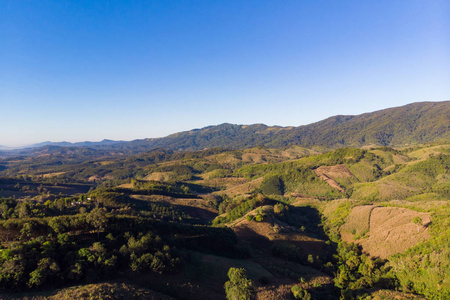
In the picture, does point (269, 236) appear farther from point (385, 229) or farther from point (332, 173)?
point (332, 173)

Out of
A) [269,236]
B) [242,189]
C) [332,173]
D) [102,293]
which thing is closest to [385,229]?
[269,236]

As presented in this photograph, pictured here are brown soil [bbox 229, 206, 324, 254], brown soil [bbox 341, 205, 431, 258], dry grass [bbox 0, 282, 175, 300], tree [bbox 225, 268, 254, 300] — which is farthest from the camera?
brown soil [bbox 229, 206, 324, 254]

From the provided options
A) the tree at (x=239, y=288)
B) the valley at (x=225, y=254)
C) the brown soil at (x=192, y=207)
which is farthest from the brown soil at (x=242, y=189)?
the tree at (x=239, y=288)

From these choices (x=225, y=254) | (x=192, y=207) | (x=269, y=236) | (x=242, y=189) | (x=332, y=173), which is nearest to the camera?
(x=225, y=254)

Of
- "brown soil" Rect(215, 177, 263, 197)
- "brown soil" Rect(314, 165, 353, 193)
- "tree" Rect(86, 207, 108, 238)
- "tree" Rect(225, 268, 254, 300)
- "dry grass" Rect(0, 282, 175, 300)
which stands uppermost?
"tree" Rect(86, 207, 108, 238)

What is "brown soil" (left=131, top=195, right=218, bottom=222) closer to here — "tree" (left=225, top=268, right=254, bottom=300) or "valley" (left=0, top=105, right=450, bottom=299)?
"valley" (left=0, top=105, right=450, bottom=299)

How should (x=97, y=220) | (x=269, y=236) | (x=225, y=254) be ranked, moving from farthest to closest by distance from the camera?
(x=269, y=236) → (x=225, y=254) → (x=97, y=220)

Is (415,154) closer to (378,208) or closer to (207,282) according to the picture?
(378,208)

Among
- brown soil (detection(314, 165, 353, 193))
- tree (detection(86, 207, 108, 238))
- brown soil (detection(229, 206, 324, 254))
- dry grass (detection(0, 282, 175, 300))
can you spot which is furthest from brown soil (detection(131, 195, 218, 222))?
brown soil (detection(314, 165, 353, 193))

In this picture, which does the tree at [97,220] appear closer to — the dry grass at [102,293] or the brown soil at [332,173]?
the dry grass at [102,293]

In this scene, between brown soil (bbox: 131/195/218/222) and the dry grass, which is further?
brown soil (bbox: 131/195/218/222)

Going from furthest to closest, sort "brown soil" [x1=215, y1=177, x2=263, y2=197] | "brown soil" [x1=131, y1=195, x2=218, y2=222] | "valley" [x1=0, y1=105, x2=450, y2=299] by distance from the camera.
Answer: "brown soil" [x1=215, y1=177, x2=263, y2=197]
"brown soil" [x1=131, y1=195, x2=218, y2=222]
"valley" [x1=0, y1=105, x2=450, y2=299]

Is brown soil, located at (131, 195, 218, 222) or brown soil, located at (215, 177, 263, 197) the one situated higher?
brown soil, located at (131, 195, 218, 222)
